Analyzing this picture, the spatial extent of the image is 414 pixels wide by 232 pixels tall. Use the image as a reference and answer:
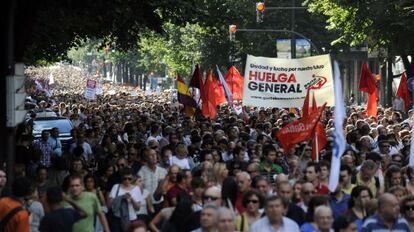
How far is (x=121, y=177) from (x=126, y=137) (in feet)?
35.4

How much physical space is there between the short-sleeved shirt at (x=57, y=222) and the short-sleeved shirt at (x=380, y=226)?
2573mm

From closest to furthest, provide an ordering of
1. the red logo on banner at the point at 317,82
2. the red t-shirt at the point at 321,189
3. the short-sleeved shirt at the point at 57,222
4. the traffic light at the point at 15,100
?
the short-sleeved shirt at the point at 57,222 < the red t-shirt at the point at 321,189 < the traffic light at the point at 15,100 < the red logo on banner at the point at 317,82

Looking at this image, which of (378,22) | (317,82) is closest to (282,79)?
(317,82)

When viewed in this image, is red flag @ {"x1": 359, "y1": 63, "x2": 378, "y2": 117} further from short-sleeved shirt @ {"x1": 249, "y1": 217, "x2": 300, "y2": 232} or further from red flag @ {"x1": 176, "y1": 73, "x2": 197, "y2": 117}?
short-sleeved shirt @ {"x1": 249, "y1": 217, "x2": 300, "y2": 232}

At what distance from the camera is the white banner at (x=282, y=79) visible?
72.2 feet

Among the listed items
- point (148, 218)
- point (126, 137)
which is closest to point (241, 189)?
point (148, 218)

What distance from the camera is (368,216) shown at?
1048 centimetres

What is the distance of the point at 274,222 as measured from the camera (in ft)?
31.7

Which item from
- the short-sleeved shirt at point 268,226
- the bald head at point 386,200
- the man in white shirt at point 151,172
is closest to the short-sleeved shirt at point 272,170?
the man in white shirt at point 151,172

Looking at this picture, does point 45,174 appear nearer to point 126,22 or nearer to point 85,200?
point 85,200

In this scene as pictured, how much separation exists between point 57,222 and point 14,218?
430 millimetres

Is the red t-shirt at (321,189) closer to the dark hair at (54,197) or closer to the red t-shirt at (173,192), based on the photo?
the red t-shirt at (173,192)

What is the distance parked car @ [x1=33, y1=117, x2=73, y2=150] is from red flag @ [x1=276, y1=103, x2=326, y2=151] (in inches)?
420

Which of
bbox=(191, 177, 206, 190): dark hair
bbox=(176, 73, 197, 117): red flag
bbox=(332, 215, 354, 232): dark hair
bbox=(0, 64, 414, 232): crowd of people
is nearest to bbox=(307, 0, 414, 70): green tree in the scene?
bbox=(176, 73, 197, 117): red flag
